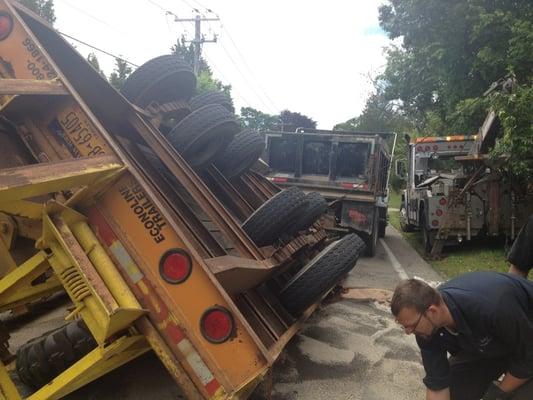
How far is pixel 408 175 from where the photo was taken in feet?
43.7

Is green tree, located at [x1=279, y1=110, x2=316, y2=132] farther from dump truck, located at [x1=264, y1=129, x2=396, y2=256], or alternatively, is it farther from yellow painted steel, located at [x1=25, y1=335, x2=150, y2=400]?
yellow painted steel, located at [x1=25, y1=335, x2=150, y2=400]

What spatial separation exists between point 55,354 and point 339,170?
865 cm

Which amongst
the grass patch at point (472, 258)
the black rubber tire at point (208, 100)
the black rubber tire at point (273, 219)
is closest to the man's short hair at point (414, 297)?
the black rubber tire at point (273, 219)

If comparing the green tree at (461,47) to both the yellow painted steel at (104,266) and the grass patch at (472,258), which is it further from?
the yellow painted steel at (104,266)

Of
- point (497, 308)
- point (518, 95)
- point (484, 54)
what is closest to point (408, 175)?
point (484, 54)

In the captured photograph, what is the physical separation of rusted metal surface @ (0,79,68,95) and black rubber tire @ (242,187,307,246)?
176 centimetres

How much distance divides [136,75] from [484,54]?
1160 centimetres

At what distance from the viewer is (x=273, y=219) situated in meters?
3.95

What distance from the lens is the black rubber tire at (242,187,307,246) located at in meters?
3.95

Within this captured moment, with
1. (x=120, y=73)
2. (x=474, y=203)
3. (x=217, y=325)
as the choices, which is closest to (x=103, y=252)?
(x=217, y=325)

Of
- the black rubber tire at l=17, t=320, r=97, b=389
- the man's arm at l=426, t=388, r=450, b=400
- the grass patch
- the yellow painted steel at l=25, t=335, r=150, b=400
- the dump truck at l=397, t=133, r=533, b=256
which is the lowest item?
the grass patch

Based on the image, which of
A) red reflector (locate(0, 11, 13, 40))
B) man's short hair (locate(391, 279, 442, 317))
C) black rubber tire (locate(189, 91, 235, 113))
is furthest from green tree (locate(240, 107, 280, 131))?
man's short hair (locate(391, 279, 442, 317))

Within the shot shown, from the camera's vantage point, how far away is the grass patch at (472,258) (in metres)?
8.71

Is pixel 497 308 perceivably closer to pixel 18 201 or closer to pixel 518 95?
pixel 18 201
